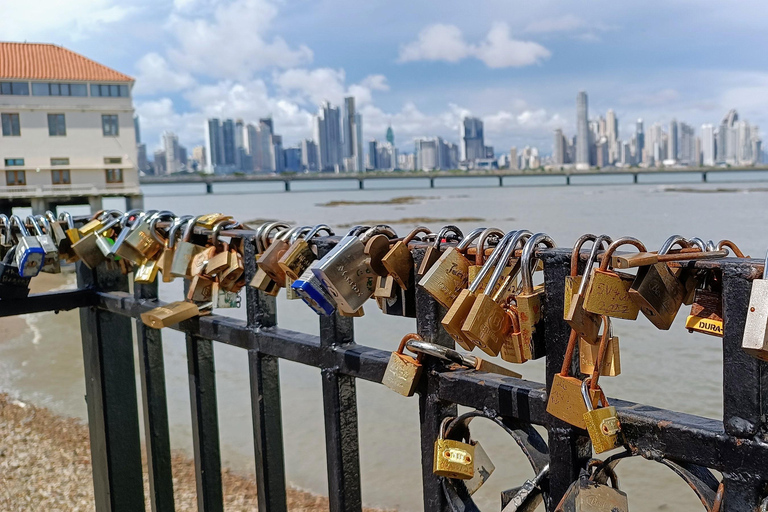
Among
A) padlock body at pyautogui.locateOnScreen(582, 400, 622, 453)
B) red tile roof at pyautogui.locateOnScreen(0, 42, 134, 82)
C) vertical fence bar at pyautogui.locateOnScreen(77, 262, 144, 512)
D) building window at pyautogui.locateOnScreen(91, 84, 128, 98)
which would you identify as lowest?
vertical fence bar at pyautogui.locateOnScreen(77, 262, 144, 512)

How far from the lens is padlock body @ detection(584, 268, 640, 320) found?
0.87m

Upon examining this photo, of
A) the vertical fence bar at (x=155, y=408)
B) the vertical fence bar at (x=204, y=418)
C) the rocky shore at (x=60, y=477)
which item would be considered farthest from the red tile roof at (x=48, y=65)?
the vertical fence bar at (x=204, y=418)

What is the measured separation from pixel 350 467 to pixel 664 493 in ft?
15.3

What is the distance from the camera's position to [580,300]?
884 mm

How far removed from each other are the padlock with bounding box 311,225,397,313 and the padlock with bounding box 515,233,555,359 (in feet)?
0.90

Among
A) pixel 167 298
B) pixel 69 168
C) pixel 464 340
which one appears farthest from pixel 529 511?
pixel 69 168

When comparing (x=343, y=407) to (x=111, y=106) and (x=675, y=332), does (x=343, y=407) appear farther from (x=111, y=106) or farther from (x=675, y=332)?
(x=111, y=106)

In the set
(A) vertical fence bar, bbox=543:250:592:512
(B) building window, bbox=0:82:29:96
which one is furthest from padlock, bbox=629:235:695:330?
(B) building window, bbox=0:82:29:96

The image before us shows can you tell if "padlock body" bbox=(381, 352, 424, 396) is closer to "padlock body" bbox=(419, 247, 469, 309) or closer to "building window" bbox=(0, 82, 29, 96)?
"padlock body" bbox=(419, 247, 469, 309)

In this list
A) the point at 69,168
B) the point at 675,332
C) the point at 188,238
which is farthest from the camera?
the point at 69,168

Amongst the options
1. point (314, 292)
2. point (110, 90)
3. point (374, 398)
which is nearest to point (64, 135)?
point (110, 90)

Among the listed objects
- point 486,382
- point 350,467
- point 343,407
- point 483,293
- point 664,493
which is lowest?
point 664,493

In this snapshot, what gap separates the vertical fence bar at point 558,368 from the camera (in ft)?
3.16

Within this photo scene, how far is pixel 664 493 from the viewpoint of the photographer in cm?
527
